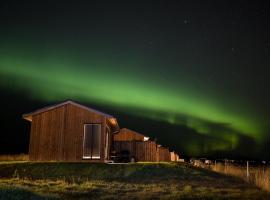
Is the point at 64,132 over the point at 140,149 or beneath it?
over

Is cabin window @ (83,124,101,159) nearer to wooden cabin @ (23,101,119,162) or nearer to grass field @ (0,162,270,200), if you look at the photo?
wooden cabin @ (23,101,119,162)

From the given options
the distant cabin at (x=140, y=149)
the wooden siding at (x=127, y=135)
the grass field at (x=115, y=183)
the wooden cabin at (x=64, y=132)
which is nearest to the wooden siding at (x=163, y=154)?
the distant cabin at (x=140, y=149)

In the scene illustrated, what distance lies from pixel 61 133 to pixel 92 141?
7.43ft

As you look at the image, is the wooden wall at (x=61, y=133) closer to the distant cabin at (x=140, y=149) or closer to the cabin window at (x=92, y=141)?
the cabin window at (x=92, y=141)

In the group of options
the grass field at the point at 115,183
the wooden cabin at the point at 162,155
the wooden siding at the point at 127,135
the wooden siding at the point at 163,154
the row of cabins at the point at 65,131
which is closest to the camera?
the grass field at the point at 115,183

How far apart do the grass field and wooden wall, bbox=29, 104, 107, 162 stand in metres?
1.96

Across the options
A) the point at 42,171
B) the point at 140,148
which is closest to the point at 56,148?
the point at 42,171

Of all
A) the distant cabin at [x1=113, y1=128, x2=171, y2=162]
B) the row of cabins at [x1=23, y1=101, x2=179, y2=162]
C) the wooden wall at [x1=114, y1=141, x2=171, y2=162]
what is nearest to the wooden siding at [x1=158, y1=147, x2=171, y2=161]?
the distant cabin at [x1=113, y1=128, x2=171, y2=162]

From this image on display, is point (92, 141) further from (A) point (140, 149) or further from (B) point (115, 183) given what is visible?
(B) point (115, 183)

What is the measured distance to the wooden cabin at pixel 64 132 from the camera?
83.4 ft

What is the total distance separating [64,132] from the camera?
2559cm

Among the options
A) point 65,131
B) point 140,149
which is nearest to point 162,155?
point 140,149

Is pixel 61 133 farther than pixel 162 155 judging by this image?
No

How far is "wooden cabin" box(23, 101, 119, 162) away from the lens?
25.4m
